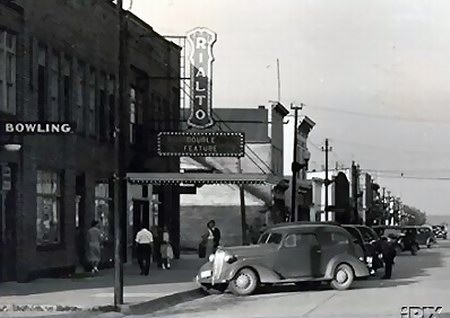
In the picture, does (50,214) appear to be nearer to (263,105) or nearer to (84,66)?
(84,66)

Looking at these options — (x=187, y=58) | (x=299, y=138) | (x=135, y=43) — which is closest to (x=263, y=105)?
(x=187, y=58)

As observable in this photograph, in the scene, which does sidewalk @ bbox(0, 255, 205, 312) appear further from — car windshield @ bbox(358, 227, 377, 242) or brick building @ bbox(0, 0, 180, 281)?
car windshield @ bbox(358, 227, 377, 242)

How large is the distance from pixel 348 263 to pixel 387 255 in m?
5.89

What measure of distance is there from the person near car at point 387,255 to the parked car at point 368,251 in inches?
8.5

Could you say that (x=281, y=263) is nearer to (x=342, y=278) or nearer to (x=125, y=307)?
(x=342, y=278)

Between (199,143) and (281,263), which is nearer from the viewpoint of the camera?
(199,143)

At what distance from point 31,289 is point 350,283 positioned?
6575 millimetres

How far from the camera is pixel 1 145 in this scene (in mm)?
20891

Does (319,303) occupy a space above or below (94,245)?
below

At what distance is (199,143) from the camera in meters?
17.0

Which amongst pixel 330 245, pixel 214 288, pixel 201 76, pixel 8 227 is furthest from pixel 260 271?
pixel 201 76

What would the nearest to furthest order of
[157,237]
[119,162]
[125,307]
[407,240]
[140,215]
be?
[119,162]
[125,307]
[140,215]
[157,237]
[407,240]

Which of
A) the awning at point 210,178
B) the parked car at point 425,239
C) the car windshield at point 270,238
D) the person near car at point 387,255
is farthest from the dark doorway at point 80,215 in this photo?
the parked car at point 425,239

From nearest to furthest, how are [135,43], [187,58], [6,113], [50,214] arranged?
1. [187,58]
2. [135,43]
3. [6,113]
4. [50,214]
